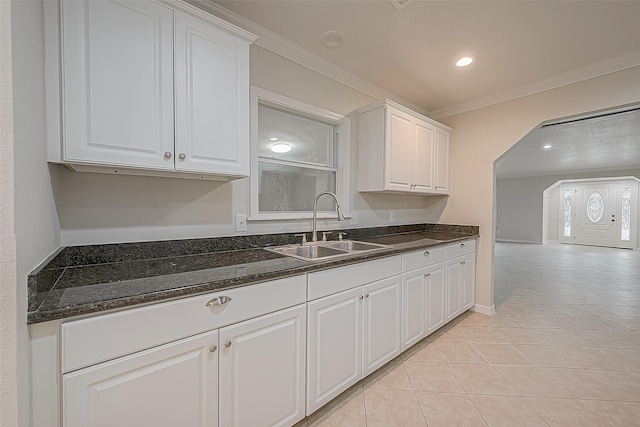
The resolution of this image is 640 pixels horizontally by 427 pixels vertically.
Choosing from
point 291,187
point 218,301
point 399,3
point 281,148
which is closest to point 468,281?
point 291,187

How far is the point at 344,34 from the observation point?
201 cm

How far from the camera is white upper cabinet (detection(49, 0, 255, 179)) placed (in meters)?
1.13

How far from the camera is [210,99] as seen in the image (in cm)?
147

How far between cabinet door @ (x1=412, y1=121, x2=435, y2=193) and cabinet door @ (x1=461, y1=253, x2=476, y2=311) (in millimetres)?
862

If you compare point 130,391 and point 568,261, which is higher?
point 130,391

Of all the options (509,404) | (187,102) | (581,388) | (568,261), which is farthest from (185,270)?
(568,261)

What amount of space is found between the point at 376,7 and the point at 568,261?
745 cm

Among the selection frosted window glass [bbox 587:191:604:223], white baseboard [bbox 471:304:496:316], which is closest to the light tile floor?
white baseboard [bbox 471:304:496:316]

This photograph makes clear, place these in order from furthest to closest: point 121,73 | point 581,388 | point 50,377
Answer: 1. point 581,388
2. point 121,73
3. point 50,377

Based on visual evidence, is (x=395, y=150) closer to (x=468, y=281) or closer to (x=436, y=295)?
(x=436, y=295)

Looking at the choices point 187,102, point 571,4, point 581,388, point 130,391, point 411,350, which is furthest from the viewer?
point 411,350

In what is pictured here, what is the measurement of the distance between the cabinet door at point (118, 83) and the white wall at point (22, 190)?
0.09 meters

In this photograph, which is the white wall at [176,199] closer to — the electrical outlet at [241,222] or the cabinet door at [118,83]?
the electrical outlet at [241,222]

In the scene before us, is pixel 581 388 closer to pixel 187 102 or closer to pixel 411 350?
pixel 411 350
